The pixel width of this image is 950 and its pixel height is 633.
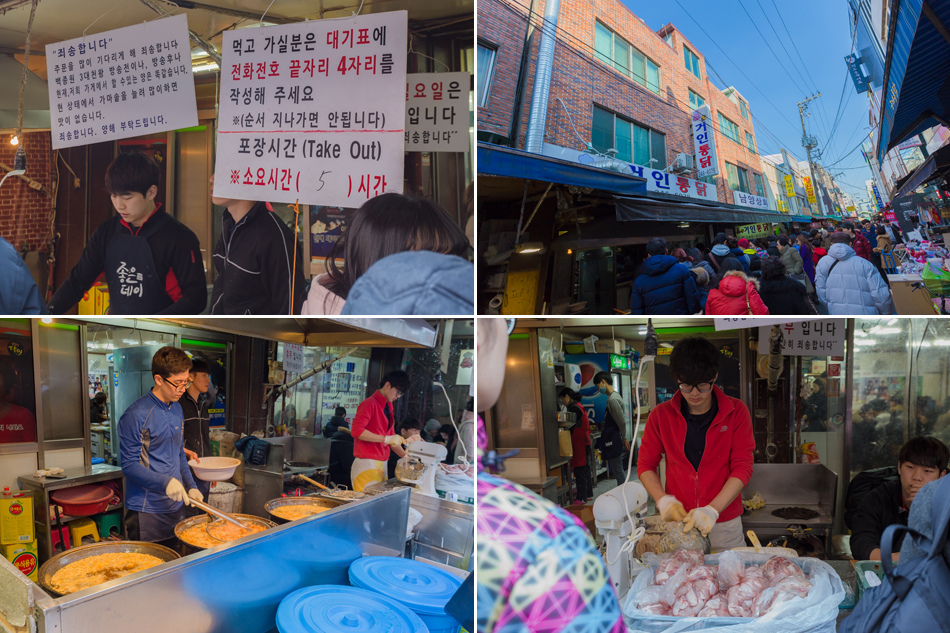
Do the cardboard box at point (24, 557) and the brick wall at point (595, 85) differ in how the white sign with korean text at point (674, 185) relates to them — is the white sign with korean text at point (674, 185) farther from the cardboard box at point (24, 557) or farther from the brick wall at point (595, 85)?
the cardboard box at point (24, 557)

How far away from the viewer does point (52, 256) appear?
5.78 ft

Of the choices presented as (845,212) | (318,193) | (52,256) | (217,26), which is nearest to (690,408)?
(845,212)

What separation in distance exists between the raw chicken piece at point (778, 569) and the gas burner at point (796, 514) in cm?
11

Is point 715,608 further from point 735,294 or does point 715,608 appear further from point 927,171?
point 927,171

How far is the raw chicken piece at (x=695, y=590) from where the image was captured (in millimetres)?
1354

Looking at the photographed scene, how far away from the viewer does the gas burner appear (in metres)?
1.42

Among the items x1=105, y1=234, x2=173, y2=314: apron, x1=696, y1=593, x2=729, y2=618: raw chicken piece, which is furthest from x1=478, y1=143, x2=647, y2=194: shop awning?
x1=105, y1=234, x2=173, y2=314: apron

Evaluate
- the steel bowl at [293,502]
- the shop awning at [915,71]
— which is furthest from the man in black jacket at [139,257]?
the shop awning at [915,71]

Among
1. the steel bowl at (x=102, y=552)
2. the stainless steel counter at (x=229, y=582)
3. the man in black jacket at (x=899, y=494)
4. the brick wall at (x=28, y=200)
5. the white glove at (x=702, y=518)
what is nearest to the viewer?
the stainless steel counter at (x=229, y=582)

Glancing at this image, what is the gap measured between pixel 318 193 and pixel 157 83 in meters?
0.65

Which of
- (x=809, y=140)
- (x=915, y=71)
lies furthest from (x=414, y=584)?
(x=915, y=71)

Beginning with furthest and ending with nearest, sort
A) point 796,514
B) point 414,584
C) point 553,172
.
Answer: point 414,584
point 796,514
point 553,172

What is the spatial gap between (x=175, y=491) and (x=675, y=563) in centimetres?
141

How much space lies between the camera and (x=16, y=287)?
175 cm
